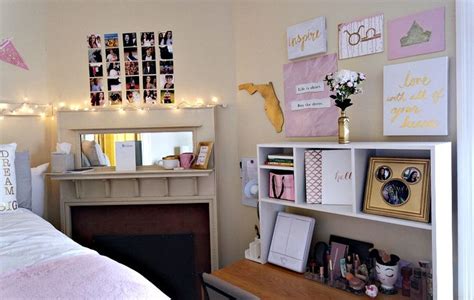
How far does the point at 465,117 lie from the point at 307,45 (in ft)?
2.99

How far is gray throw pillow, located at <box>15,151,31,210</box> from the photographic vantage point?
200 cm

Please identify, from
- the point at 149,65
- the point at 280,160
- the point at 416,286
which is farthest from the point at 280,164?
the point at 149,65

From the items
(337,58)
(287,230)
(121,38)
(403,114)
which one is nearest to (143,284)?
(287,230)

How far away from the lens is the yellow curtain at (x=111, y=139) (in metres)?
2.39

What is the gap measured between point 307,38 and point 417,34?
1.97ft

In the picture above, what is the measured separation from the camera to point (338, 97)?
5.09 feet

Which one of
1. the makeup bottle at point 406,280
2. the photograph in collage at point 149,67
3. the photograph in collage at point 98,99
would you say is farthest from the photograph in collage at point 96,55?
the makeup bottle at point 406,280

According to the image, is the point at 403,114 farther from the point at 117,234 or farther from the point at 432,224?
the point at 117,234

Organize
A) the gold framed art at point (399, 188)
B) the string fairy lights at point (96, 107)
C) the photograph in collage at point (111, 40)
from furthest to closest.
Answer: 1. the photograph in collage at point (111, 40)
2. the string fairy lights at point (96, 107)
3. the gold framed art at point (399, 188)

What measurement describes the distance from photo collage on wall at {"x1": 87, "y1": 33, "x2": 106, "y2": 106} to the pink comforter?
156 centimetres

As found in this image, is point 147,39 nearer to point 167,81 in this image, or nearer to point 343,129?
point 167,81

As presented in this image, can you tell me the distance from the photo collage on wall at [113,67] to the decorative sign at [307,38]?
1303 millimetres

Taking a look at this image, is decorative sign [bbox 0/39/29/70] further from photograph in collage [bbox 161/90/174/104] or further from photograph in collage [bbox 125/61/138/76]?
photograph in collage [bbox 161/90/174/104]

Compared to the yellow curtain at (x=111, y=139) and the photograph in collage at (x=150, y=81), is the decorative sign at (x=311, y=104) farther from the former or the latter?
the yellow curtain at (x=111, y=139)
